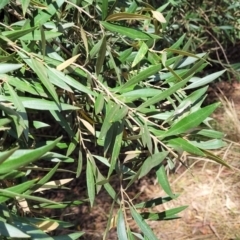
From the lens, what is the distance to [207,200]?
265 centimetres

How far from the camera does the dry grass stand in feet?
8.14

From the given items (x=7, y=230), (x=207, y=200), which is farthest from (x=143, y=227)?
(x=207, y=200)

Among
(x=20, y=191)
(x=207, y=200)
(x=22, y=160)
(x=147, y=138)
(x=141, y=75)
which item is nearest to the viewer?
(x=22, y=160)

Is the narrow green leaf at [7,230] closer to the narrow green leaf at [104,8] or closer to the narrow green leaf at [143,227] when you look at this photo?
the narrow green leaf at [143,227]

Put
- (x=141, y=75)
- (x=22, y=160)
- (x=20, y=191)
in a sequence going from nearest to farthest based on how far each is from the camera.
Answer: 1. (x=22, y=160)
2. (x=20, y=191)
3. (x=141, y=75)

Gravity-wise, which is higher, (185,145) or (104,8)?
(104,8)

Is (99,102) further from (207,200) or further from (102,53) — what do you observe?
(207,200)

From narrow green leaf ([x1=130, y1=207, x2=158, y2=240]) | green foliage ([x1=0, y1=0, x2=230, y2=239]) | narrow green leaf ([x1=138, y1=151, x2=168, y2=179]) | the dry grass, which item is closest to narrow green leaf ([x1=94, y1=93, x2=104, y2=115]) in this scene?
green foliage ([x1=0, y1=0, x2=230, y2=239])

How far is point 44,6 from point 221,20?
1.64 metres

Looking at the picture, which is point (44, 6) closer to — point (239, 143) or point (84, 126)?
point (84, 126)

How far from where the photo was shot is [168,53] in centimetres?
114

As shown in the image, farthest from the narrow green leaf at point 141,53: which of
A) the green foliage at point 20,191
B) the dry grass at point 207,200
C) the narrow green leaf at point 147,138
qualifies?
the dry grass at point 207,200

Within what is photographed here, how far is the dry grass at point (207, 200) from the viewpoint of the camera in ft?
8.14

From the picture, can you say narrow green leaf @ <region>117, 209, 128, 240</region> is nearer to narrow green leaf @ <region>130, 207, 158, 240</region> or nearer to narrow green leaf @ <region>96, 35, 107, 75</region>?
narrow green leaf @ <region>130, 207, 158, 240</region>
